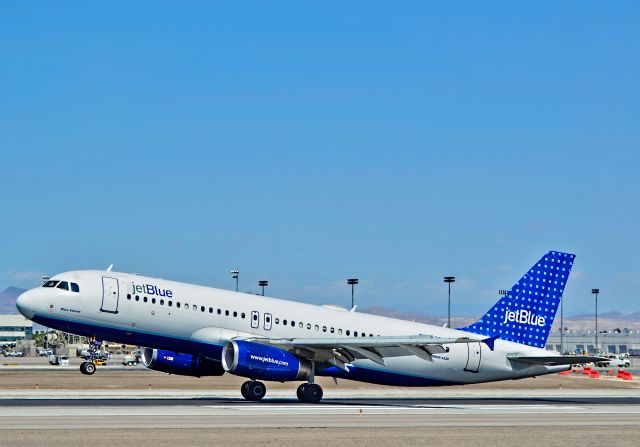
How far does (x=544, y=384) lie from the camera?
7306cm

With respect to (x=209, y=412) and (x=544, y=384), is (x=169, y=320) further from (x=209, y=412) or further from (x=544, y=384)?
(x=544, y=384)

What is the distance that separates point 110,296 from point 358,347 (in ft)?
36.8

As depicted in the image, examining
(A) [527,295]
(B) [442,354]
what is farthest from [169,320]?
(A) [527,295]

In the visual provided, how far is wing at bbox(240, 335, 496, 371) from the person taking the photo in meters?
46.6

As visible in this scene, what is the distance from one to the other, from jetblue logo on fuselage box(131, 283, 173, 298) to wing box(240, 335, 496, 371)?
14.2 feet

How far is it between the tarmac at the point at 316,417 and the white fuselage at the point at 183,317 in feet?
8.12

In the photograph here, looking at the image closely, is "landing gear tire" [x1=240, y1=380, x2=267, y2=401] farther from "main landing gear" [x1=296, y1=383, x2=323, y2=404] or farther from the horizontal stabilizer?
the horizontal stabilizer

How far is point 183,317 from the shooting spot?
48.3m

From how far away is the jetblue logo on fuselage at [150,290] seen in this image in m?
48.2

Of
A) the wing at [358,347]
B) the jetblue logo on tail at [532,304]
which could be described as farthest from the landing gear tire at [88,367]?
the jetblue logo on tail at [532,304]

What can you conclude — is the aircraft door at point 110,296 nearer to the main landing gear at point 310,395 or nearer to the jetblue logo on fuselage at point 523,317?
the main landing gear at point 310,395

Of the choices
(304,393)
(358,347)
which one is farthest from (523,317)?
(304,393)

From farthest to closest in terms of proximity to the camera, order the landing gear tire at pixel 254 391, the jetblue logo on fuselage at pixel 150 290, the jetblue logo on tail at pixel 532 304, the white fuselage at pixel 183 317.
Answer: the jetblue logo on tail at pixel 532 304
the landing gear tire at pixel 254 391
the jetblue logo on fuselage at pixel 150 290
the white fuselage at pixel 183 317

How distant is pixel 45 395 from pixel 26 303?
8.40 m
